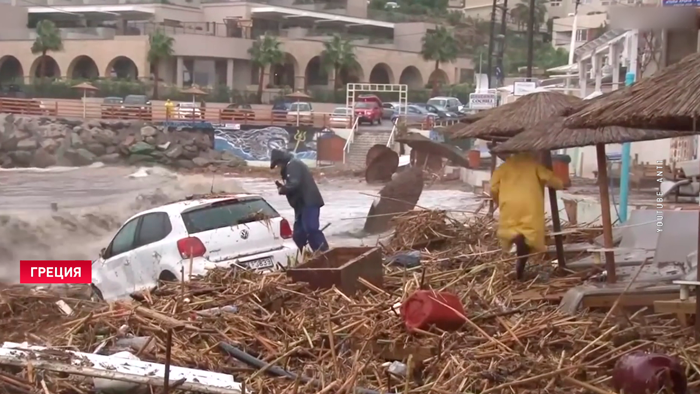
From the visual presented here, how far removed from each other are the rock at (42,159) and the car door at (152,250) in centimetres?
3289

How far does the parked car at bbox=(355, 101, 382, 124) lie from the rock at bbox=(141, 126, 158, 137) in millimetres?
10064

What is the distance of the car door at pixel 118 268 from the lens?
12.3m

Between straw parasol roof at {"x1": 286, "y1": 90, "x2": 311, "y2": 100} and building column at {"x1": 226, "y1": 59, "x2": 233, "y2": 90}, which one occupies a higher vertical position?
building column at {"x1": 226, "y1": 59, "x2": 233, "y2": 90}

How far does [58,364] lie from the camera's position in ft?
21.9

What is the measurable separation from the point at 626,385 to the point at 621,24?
7.51 metres

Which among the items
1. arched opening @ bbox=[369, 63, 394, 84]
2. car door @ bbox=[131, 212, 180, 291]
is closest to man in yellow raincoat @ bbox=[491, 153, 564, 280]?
car door @ bbox=[131, 212, 180, 291]

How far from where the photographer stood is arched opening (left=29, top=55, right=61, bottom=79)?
→ 6456 centimetres

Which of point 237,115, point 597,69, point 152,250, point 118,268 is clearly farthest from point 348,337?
point 237,115

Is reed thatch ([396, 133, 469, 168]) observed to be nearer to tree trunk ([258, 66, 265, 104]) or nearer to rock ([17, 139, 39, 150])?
rock ([17, 139, 39, 150])

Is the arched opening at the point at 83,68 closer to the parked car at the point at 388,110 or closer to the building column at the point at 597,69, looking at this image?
the parked car at the point at 388,110

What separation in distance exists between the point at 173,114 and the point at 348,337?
45.2 meters

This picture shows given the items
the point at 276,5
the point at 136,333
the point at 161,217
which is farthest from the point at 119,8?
the point at 136,333

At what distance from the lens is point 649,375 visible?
239 inches

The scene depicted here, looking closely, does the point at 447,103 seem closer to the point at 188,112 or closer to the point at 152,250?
the point at 188,112
